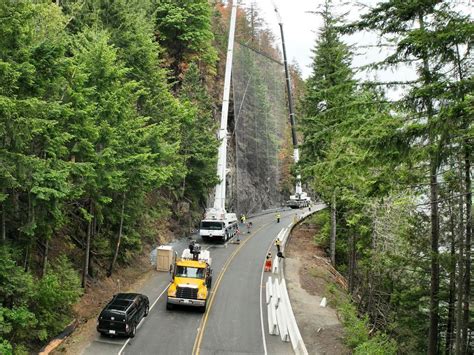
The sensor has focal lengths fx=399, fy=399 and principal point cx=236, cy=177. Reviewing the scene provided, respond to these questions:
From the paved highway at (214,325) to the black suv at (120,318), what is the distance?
44 centimetres

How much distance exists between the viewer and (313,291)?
2525 cm

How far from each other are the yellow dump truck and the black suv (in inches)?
101

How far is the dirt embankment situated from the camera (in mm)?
17422

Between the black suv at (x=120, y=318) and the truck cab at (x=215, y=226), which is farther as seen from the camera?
the truck cab at (x=215, y=226)

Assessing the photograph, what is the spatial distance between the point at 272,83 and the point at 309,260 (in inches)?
1929

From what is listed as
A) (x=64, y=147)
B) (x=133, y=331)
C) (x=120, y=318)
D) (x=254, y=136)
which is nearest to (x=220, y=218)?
(x=133, y=331)

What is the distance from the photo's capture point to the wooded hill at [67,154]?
513 inches

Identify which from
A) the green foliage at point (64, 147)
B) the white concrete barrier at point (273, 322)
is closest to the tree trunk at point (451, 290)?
the white concrete barrier at point (273, 322)

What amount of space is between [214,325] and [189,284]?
2.49 m

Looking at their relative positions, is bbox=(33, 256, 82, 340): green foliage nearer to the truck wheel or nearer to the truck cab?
the truck wheel

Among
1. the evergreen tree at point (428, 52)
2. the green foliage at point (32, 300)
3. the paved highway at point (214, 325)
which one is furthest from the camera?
the paved highway at point (214, 325)

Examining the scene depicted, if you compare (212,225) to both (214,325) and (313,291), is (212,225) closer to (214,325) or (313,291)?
(313,291)

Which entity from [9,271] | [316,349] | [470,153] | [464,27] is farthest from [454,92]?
[9,271]

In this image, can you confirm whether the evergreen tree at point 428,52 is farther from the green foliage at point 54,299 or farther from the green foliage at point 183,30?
the green foliage at point 183,30
